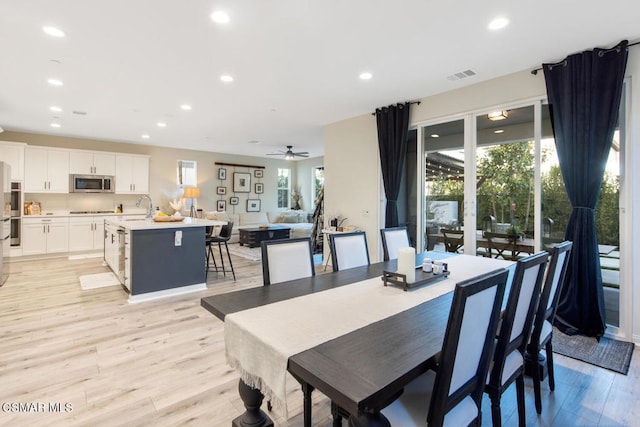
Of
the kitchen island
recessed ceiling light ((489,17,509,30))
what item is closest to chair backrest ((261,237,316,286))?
recessed ceiling light ((489,17,509,30))

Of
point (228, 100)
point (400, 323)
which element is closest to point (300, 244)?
point (400, 323)

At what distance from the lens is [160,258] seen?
4184 millimetres

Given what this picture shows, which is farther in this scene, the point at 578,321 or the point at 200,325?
the point at 200,325

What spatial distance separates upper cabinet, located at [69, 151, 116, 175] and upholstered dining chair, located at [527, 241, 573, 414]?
855 cm

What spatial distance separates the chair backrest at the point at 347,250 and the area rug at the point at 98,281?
12.6 feet

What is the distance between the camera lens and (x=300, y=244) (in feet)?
7.91

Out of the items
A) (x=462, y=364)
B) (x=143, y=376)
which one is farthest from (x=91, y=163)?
(x=462, y=364)

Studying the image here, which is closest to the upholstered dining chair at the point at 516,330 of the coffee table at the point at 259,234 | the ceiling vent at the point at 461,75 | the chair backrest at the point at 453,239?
the chair backrest at the point at 453,239

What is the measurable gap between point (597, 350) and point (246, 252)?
6223 millimetres

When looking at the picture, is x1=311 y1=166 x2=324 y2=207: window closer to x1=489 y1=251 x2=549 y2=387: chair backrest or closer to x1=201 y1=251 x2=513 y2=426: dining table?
x1=201 y1=251 x2=513 y2=426: dining table

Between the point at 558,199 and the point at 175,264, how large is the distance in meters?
4.64

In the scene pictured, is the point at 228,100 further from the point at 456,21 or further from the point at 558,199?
the point at 558,199

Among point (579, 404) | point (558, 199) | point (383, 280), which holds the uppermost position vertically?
point (558, 199)

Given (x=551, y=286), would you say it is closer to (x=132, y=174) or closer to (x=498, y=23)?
(x=498, y=23)
